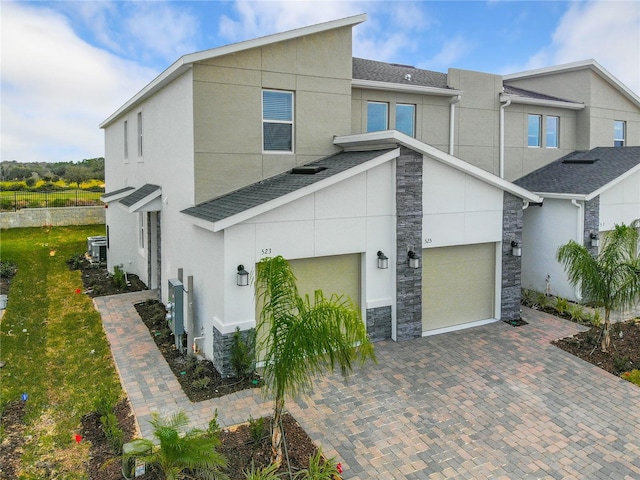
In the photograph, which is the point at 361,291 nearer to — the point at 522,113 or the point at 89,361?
the point at 89,361

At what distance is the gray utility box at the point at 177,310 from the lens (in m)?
10.0

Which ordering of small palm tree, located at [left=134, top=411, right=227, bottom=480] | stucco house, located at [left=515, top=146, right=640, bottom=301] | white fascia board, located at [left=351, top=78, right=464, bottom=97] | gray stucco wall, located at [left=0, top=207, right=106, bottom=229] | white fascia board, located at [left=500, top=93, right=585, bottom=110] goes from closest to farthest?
small palm tree, located at [left=134, top=411, right=227, bottom=480] → white fascia board, located at [left=351, top=78, right=464, bottom=97] → stucco house, located at [left=515, top=146, right=640, bottom=301] → white fascia board, located at [left=500, top=93, right=585, bottom=110] → gray stucco wall, located at [left=0, top=207, right=106, bottom=229]

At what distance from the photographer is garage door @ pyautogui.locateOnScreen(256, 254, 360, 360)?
10.0m

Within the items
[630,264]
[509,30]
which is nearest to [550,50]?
[509,30]

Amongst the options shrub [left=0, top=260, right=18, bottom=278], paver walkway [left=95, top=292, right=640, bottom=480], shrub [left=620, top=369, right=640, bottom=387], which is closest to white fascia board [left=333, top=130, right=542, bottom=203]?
paver walkway [left=95, top=292, right=640, bottom=480]

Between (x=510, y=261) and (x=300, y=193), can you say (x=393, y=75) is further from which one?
(x=300, y=193)

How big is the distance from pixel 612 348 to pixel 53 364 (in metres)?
12.3

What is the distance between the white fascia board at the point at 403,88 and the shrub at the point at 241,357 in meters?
7.77

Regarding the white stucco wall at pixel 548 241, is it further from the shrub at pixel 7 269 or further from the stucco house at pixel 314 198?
the shrub at pixel 7 269

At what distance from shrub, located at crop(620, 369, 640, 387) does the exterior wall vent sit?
760cm

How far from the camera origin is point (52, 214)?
28.5m

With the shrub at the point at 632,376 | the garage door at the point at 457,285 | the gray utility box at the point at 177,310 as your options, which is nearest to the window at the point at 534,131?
the garage door at the point at 457,285

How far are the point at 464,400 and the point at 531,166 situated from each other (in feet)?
39.3

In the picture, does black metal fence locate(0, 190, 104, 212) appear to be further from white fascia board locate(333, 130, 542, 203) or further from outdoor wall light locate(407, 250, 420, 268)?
outdoor wall light locate(407, 250, 420, 268)
